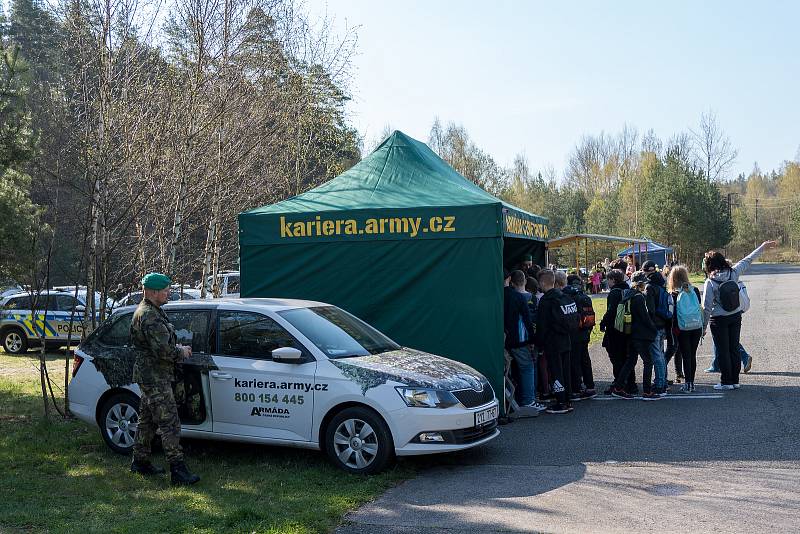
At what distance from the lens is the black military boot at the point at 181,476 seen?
6.85m

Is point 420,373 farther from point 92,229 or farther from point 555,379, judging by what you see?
point 92,229

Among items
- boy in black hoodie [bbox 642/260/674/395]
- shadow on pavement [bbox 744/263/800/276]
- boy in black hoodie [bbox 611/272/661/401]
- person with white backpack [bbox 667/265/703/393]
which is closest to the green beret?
boy in black hoodie [bbox 611/272/661/401]

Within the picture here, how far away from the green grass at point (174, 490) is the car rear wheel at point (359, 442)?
0.13 metres

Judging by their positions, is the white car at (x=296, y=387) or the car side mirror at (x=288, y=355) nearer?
the white car at (x=296, y=387)

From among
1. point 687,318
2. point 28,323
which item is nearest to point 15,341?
point 28,323

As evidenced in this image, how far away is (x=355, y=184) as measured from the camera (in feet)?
35.9

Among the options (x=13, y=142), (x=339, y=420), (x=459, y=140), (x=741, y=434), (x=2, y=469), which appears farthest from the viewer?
(x=459, y=140)

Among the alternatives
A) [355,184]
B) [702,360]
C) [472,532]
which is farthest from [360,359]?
[702,360]

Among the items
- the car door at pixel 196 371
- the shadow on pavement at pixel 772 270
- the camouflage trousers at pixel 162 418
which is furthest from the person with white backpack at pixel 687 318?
the shadow on pavement at pixel 772 270

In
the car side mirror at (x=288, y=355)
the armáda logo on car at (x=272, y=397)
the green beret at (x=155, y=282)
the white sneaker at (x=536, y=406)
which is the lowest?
the white sneaker at (x=536, y=406)

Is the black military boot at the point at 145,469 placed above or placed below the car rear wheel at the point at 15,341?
below

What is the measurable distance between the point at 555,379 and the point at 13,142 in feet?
24.2

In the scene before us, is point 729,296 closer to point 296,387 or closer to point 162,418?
point 296,387

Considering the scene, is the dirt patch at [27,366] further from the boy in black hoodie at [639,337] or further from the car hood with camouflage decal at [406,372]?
the boy in black hoodie at [639,337]
